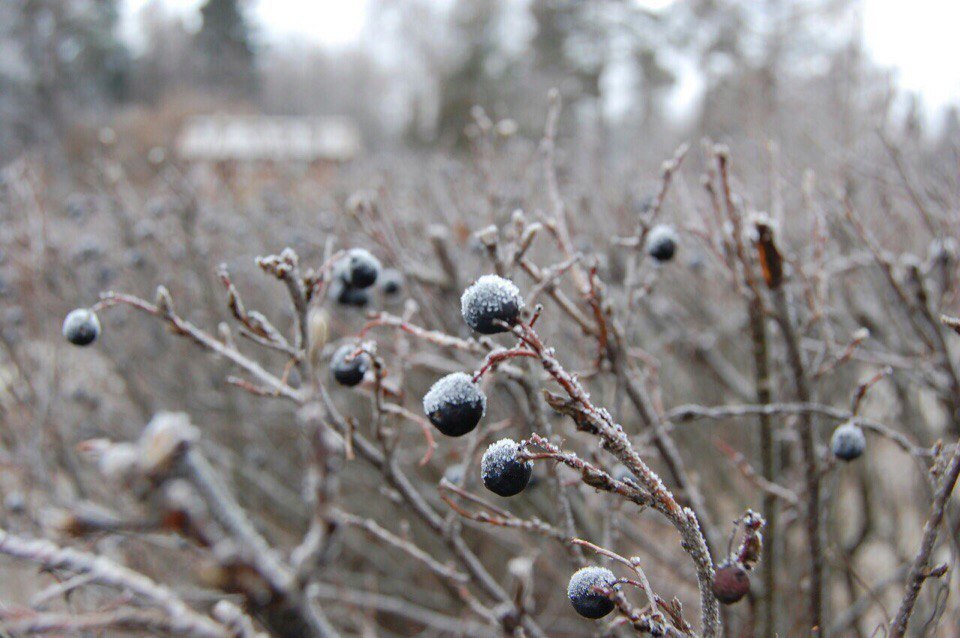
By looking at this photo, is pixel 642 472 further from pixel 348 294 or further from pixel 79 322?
pixel 79 322

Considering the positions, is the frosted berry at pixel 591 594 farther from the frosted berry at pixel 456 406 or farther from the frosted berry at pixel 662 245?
the frosted berry at pixel 662 245

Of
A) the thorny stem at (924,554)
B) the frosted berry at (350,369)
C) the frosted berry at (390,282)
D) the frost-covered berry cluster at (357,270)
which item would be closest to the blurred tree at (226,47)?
the frosted berry at (390,282)

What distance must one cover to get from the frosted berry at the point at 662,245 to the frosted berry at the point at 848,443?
0.57 m

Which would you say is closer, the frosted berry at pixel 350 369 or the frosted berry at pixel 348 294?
the frosted berry at pixel 350 369

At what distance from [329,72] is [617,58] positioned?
3192 cm

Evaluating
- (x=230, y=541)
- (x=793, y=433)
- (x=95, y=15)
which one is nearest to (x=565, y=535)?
(x=230, y=541)

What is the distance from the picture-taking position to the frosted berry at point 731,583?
2.59 ft

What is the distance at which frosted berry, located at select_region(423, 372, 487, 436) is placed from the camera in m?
0.97

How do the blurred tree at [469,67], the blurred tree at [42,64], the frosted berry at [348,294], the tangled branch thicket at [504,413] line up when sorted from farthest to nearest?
the blurred tree at [42,64], the blurred tree at [469,67], the frosted berry at [348,294], the tangled branch thicket at [504,413]

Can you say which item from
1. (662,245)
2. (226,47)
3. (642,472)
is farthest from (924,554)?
(226,47)

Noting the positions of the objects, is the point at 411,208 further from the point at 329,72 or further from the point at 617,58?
the point at 329,72

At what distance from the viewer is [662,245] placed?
1725 millimetres

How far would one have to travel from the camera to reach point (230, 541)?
521 millimetres

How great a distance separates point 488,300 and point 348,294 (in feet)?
2.58
